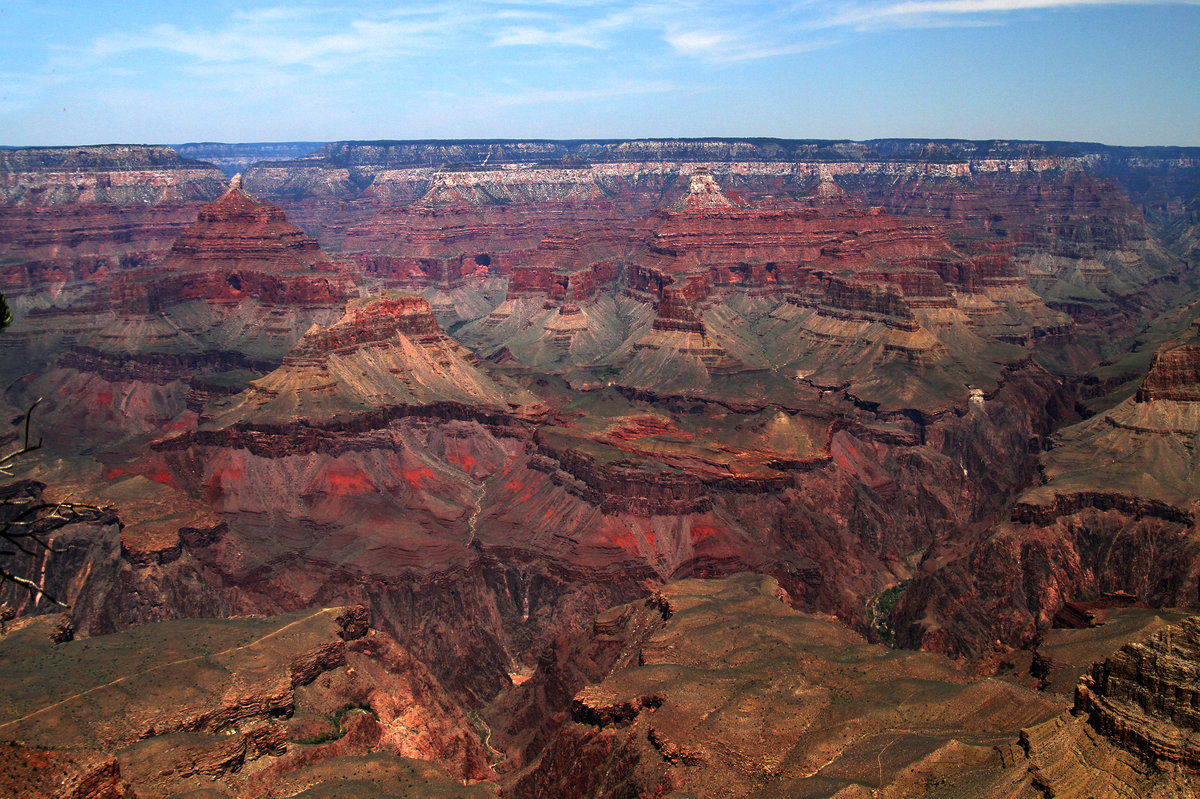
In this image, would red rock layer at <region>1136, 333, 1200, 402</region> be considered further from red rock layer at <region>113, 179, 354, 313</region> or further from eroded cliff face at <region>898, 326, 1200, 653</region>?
red rock layer at <region>113, 179, 354, 313</region>

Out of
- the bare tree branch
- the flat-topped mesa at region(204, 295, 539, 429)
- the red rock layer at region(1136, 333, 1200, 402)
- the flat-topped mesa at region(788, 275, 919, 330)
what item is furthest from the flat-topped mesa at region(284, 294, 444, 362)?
the red rock layer at region(1136, 333, 1200, 402)

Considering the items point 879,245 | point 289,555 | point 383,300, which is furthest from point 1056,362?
point 289,555

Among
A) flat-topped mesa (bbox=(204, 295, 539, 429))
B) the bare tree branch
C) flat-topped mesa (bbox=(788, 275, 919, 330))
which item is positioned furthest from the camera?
flat-topped mesa (bbox=(788, 275, 919, 330))

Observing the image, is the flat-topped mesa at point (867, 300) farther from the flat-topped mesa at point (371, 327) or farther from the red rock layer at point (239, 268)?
the red rock layer at point (239, 268)

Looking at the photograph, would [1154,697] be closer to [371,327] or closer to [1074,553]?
[1074,553]

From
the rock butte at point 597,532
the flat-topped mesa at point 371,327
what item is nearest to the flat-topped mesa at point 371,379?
the flat-topped mesa at point 371,327
